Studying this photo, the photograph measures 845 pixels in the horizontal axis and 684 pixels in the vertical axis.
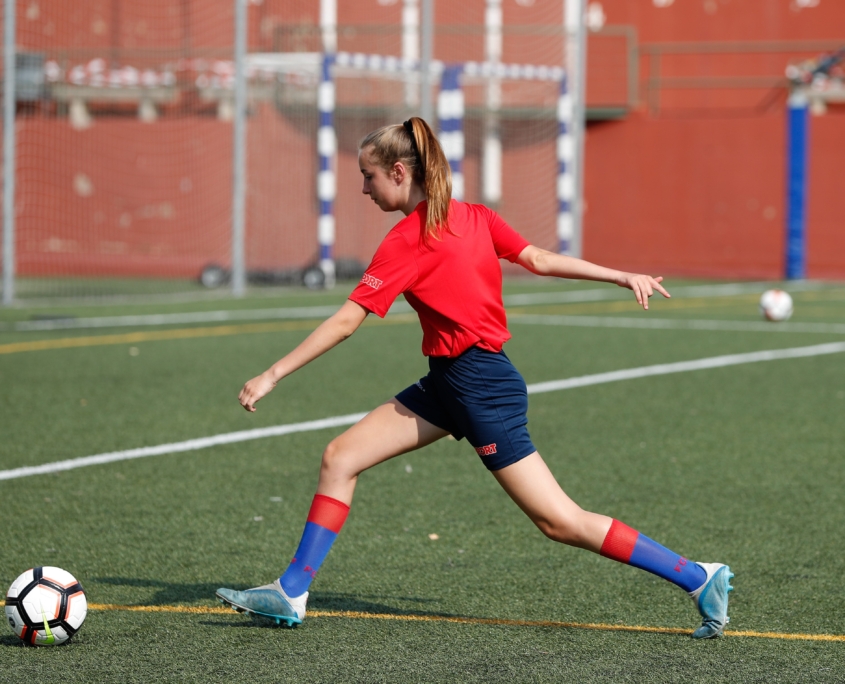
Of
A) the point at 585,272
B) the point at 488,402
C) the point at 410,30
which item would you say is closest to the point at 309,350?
the point at 488,402

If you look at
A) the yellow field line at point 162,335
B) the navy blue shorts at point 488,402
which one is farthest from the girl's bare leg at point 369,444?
the yellow field line at point 162,335

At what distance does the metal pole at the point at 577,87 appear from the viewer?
23.4 m

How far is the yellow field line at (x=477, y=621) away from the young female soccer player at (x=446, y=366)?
0.53 feet

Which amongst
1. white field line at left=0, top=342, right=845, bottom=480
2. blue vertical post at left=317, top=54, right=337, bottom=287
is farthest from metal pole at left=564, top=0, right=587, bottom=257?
white field line at left=0, top=342, right=845, bottom=480

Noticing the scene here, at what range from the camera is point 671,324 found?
575 inches

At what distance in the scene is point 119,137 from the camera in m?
23.3

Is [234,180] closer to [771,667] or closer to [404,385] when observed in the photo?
[404,385]

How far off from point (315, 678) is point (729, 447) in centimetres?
441

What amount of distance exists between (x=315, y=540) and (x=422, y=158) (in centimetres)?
127

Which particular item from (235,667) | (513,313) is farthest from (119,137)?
(235,667)

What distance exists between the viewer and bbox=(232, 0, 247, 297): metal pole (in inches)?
717

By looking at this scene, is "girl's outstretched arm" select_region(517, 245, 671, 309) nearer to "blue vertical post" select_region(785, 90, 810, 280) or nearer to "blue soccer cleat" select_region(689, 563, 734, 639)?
"blue soccer cleat" select_region(689, 563, 734, 639)

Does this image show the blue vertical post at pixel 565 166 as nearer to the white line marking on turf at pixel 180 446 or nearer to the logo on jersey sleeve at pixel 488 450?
the white line marking on turf at pixel 180 446

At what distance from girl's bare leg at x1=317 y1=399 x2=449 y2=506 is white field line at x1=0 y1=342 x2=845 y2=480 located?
117 inches
